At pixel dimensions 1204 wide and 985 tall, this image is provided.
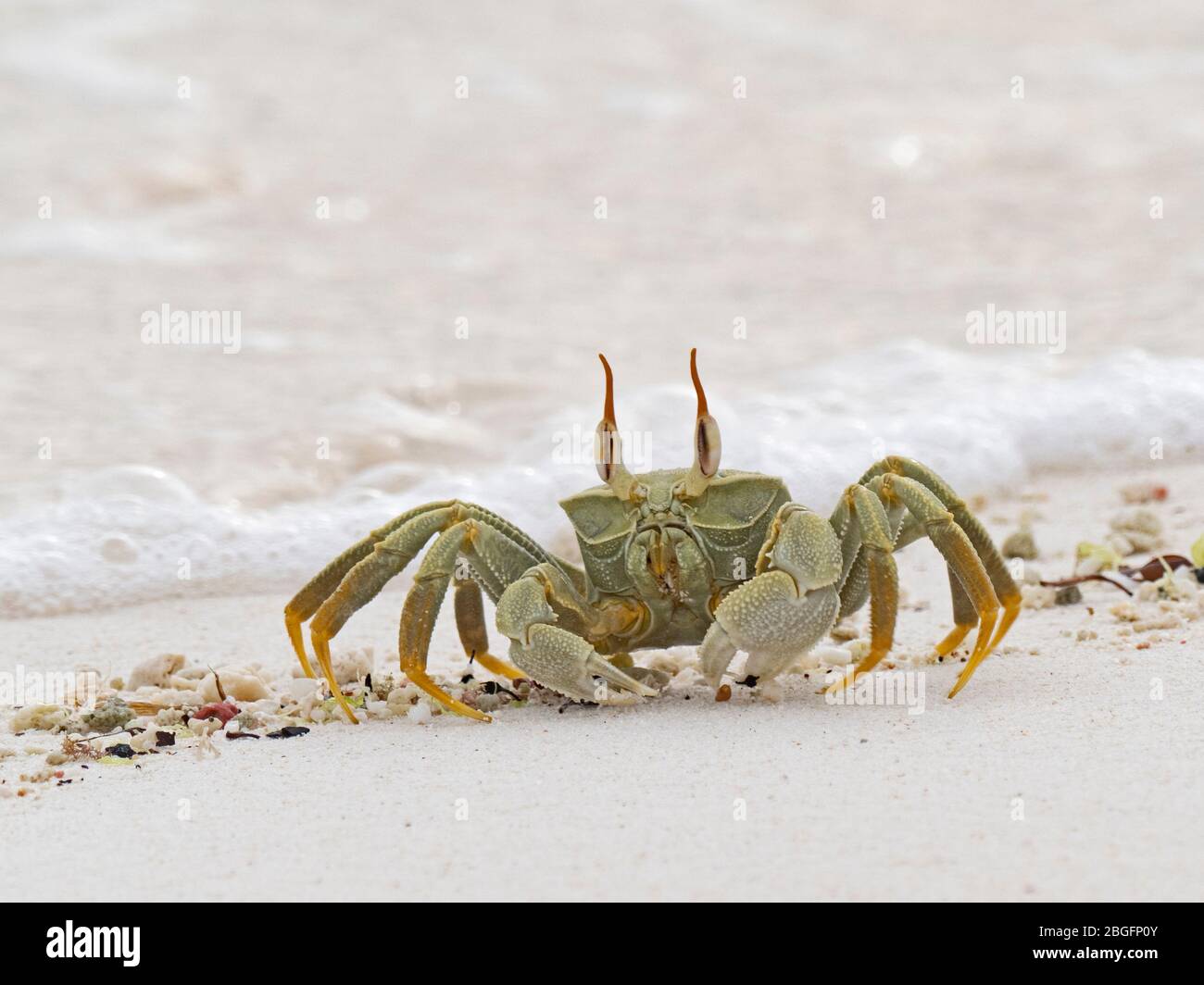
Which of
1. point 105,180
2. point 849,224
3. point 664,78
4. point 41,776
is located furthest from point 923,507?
point 664,78

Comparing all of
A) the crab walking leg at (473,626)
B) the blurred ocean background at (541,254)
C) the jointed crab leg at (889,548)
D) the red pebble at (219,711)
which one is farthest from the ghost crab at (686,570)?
the blurred ocean background at (541,254)

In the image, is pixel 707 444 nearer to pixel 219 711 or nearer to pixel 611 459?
pixel 611 459

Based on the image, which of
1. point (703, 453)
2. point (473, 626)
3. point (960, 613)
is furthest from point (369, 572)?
point (960, 613)

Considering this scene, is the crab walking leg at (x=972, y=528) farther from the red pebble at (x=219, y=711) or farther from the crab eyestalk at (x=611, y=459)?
the red pebble at (x=219, y=711)
